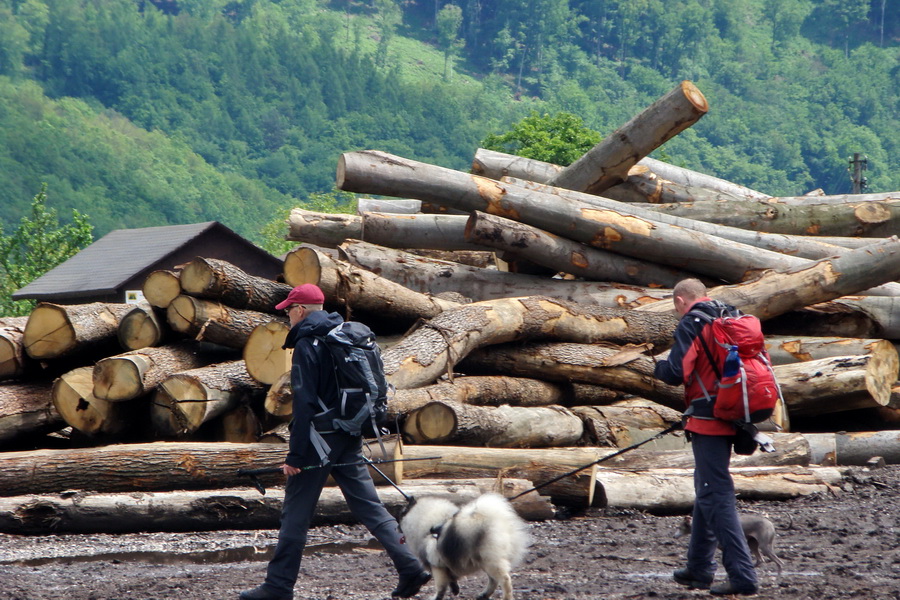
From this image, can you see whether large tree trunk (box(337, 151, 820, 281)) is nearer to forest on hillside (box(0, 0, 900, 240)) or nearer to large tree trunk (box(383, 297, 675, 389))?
large tree trunk (box(383, 297, 675, 389))

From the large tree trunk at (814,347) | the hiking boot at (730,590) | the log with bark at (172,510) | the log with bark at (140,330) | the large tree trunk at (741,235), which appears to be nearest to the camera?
the hiking boot at (730,590)

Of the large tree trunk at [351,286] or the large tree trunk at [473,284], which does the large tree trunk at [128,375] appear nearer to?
the large tree trunk at [351,286]

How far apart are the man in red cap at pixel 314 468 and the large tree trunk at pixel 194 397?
3497 mm

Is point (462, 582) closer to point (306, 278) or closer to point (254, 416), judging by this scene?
point (254, 416)

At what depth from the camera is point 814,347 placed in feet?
39.8

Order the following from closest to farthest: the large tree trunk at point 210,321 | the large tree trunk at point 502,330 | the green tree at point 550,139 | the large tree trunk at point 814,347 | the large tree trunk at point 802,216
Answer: the large tree trunk at point 210,321 → the large tree trunk at point 502,330 → the large tree trunk at point 814,347 → the large tree trunk at point 802,216 → the green tree at point 550,139

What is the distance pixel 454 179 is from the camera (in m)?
12.6

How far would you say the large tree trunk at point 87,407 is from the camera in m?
9.59

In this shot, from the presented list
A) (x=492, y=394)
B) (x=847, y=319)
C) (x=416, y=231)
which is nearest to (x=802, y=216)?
(x=847, y=319)

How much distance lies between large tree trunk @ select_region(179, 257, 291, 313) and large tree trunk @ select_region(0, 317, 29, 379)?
1.72 metres

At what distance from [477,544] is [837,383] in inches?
275

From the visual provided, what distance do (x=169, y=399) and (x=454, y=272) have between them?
4403 millimetres

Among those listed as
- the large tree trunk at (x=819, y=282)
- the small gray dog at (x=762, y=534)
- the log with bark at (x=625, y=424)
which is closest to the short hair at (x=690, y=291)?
the small gray dog at (x=762, y=534)

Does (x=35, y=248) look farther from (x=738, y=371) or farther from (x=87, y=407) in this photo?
(x=738, y=371)
